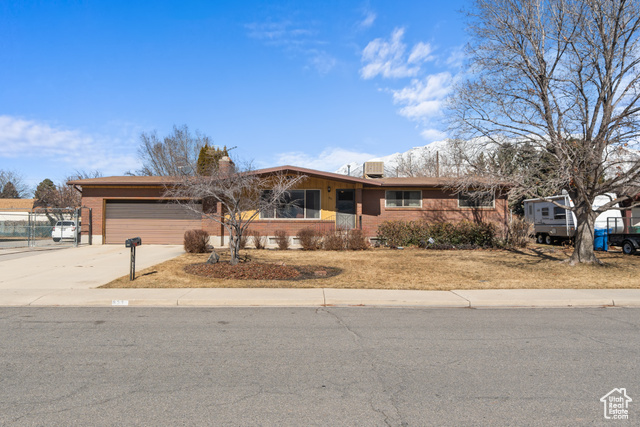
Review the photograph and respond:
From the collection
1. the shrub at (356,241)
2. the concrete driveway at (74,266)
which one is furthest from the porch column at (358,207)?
the concrete driveway at (74,266)

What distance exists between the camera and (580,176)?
1288 cm

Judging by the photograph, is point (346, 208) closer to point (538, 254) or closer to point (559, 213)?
point (538, 254)

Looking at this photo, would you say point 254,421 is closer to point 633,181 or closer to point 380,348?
point 380,348

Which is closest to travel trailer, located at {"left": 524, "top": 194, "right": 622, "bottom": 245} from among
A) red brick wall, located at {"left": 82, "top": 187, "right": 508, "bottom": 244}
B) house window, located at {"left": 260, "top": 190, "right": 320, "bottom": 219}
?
red brick wall, located at {"left": 82, "top": 187, "right": 508, "bottom": 244}

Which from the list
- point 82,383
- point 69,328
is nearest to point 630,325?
point 82,383

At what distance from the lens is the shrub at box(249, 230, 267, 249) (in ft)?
61.2

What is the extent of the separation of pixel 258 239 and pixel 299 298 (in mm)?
10275

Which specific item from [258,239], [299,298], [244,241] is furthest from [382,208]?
[299,298]

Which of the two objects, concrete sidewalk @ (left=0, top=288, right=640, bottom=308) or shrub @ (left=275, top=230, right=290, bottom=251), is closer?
concrete sidewalk @ (left=0, top=288, right=640, bottom=308)

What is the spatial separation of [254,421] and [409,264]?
1110 cm

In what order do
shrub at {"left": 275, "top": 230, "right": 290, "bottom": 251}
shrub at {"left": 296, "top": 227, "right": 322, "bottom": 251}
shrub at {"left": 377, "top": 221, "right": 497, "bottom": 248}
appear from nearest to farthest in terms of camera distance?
shrub at {"left": 296, "top": 227, "right": 322, "bottom": 251}
shrub at {"left": 275, "top": 230, "right": 290, "bottom": 251}
shrub at {"left": 377, "top": 221, "right": 497, "bottom": 248}

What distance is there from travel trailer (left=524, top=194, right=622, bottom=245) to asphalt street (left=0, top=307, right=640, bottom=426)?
16.1 meters

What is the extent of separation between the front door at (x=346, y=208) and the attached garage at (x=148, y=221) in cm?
735

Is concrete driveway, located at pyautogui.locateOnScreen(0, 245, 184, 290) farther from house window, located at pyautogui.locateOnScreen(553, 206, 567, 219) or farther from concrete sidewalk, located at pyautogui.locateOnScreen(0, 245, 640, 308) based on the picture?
house window, located at pyautogui.locateOnScreen(553, 206, 567, 219)
